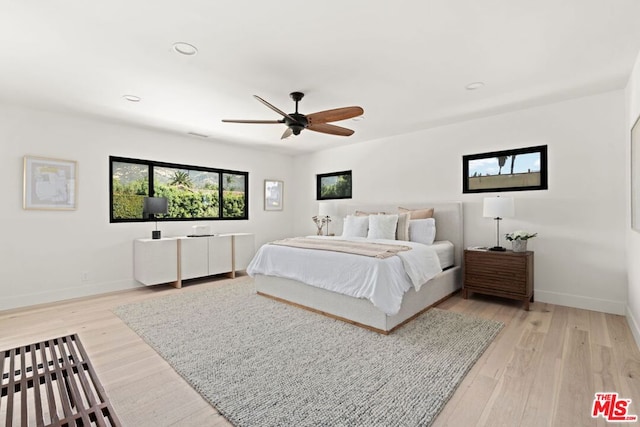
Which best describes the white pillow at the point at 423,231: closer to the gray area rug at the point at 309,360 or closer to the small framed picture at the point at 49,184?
the gray area rug at the point at 309,360

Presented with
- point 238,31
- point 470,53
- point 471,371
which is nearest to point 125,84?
point 238,31

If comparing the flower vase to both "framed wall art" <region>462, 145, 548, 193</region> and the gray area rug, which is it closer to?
"framed wall art" <region>462, 145, 548, 193</region>

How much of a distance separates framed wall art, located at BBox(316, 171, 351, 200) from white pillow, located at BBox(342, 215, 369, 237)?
44.3 inches

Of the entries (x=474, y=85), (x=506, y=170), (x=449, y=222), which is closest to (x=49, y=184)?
(x=474, y=85)

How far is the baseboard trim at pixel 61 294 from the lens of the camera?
376 centimetres

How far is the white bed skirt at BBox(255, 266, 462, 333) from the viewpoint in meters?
2.99

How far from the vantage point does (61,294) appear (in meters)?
4.09

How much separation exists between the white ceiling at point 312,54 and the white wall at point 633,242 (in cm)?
18

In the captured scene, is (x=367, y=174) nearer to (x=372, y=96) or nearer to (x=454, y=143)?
(x=454, y=143)

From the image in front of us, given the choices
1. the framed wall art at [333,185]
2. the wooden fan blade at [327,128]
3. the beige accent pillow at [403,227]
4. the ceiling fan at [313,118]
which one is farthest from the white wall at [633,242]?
the framed wall art at [333,185]

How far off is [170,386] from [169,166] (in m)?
3.92

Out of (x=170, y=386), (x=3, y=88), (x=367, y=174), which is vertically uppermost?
(x=3, y=88)

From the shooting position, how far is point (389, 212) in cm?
517

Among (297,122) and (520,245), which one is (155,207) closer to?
(297,122)
